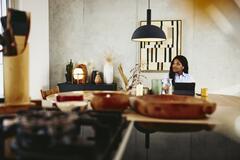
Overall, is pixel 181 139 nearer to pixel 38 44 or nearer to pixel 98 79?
pixel 98 79

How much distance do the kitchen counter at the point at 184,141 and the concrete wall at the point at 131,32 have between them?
171 inches

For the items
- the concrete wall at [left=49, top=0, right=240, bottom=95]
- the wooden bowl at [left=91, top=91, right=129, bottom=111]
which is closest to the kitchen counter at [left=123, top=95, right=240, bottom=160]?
the wooden bowl at [left=91, top=91, right=129, bottom=111]

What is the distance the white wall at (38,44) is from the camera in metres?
5.00

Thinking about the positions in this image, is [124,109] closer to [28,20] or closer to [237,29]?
[28,20]

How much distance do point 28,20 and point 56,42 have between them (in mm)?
4677

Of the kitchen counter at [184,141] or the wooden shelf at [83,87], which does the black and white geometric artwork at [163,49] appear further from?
the kitchen counter at [184,141]

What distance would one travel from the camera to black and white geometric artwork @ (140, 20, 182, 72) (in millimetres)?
5363

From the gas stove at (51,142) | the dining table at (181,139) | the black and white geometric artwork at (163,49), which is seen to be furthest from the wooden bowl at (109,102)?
the black and white geometric artwork at (163,49)

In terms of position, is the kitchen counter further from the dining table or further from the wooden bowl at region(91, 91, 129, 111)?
the wooden bowl at region(91, 91, 129, 111)

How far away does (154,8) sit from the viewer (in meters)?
5.46

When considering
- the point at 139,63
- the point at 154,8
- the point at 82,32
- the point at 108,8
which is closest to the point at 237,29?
the point at 154,8

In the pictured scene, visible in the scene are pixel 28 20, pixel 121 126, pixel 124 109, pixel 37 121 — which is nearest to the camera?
pixel 37 121

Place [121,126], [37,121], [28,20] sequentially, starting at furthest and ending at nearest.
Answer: [28,20]
[121,126]
[37,121]

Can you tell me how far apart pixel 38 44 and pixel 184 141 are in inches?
185
